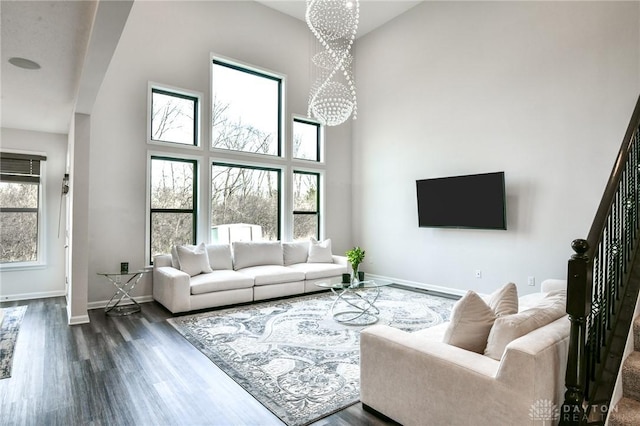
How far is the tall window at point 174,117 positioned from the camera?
221 inches

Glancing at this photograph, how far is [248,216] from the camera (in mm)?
6516

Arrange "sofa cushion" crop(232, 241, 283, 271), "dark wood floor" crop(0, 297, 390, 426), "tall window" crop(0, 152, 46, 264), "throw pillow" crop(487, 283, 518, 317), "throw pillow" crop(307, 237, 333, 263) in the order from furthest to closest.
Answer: "throw pillow" crop(307, 237, 333, 263)
"sofa cushion" crop(232, 241, 283, 271)
"tall window" crop(0, 152, 46, 264)
"dark wood floor" crop(0, 297, 390, 426)
"throw pillow" crop(487, 283, 518, 317)

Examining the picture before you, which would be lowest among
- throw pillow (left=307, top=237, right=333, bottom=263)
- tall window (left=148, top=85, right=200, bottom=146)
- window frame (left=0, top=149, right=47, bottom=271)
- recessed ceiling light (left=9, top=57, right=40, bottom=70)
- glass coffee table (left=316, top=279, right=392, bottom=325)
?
glass coffee table (left=316, top=279, right=392, bottom=325)

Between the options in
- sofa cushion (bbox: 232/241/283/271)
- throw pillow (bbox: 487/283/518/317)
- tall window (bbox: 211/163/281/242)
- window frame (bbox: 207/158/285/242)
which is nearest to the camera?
throw pillow (bbox: 487/283/518/317)

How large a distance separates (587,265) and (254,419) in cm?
209

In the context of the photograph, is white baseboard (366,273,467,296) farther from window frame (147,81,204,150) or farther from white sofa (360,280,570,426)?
window frame (147,81,204,150)

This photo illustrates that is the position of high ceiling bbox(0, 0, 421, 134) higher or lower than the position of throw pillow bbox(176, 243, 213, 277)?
higher

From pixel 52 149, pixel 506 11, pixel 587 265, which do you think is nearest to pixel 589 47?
pixel 506 11

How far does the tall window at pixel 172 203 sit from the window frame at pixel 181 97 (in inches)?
10.0

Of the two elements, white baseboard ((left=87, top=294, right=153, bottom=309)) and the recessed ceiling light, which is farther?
white baseboard ((left=87, top=294, right=153, bottom=309))

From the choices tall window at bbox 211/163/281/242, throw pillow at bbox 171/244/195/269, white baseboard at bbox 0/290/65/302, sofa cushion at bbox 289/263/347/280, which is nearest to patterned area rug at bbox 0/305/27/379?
white baseboard at bbox 0/290/65/302

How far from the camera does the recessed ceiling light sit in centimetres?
306

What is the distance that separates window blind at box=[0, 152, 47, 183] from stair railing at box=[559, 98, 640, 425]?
6.82 metres

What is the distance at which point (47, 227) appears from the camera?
5574 millimetres
